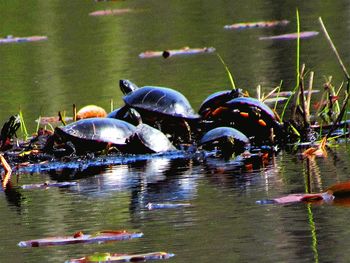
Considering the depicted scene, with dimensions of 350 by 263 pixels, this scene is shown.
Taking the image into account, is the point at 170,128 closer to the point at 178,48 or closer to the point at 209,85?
the point at 209,85

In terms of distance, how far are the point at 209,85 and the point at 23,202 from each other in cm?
454

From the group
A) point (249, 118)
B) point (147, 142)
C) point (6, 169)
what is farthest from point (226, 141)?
point (6, 169)

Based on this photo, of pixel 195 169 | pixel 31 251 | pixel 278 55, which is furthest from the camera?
pixel 278 55

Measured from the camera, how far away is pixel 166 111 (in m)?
8.31

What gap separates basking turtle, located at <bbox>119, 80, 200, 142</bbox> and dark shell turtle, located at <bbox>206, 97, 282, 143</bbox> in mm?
167

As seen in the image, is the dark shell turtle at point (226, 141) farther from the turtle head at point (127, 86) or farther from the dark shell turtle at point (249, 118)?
the turtle head at point (127, 86)

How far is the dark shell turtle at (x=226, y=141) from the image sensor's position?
25.7ft

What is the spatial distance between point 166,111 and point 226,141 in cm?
61

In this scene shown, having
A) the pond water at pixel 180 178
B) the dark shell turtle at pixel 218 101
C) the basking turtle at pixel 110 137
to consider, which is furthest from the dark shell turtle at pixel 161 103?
the pond water at pixel 180 178

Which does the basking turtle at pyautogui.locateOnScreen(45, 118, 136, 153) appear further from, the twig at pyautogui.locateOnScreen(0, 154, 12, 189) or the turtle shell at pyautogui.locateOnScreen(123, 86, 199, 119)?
the twig at pyautogui.locateOnScreen(0, 154, 12, 189)

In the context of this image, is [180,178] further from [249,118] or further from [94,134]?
[249,118]

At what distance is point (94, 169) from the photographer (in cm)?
→ 764

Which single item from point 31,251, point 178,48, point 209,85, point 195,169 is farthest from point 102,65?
point 31,251

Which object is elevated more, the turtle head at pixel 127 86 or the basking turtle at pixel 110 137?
the turtle head at pixel 127 86
